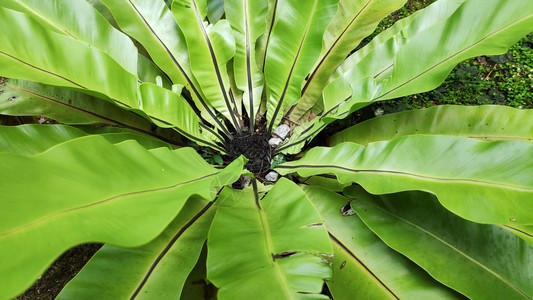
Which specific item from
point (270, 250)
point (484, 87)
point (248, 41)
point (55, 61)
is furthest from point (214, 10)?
point (484, 87)

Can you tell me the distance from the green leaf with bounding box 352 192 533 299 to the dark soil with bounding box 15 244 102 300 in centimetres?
125

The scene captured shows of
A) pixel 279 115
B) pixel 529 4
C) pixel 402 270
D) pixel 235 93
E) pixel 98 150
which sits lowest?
pixel 402 270

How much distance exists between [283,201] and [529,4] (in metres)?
0.98

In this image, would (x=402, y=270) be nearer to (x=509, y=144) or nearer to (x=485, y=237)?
(x=485, y=237)

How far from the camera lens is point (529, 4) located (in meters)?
0.92

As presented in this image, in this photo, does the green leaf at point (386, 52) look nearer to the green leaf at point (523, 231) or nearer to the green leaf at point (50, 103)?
the green leaf at point (523, 231)

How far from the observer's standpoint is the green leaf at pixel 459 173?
0.76 meters

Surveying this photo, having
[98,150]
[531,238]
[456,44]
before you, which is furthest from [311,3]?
[531,238]

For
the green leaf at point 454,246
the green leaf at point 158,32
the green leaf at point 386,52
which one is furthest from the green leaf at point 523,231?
the green leaf at point 158,32

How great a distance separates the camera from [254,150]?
153 cm

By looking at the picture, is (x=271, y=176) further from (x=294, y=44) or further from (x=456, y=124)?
(x=456, y=124)

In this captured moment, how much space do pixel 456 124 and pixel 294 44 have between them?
2.52ft

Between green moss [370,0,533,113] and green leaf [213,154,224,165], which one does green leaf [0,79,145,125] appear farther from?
green moss [370,0,533,113]

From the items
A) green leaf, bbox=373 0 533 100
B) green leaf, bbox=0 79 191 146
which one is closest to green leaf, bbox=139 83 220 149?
green leaf, bbox=0 79 191 146
